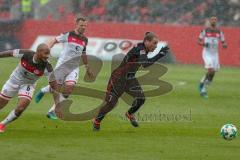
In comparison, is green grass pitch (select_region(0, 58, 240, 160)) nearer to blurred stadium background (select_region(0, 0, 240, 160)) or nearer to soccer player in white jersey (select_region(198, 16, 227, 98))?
blurred stadium background (select_region(0, 0, 240, 160))

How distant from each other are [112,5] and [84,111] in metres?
21.7

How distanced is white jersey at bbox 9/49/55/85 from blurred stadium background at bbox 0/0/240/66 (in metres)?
20.7

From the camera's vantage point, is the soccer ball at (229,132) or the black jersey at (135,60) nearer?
the soccer ball at (229,132)

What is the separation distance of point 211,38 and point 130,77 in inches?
378

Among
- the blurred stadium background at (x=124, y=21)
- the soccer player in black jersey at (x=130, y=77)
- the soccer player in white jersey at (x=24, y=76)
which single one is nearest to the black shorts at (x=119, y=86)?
the soccer player in black jersey at (x=130, y=77)

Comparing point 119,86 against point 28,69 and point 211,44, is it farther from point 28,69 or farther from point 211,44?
point 211,44

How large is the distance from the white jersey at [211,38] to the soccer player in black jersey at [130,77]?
30.2 feet

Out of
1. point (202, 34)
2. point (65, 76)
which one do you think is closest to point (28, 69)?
point (65, 76)

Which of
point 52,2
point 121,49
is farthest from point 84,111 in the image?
point 52,2

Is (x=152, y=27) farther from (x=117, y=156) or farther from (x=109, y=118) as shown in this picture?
(x=117, y=156)

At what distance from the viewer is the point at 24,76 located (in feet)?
46.8

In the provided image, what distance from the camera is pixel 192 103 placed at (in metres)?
20.8

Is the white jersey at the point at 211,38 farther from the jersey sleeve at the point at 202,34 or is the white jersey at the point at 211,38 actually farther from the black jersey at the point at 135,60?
the black jersey at the point at 135,60

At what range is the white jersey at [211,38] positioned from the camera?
24.2 m
